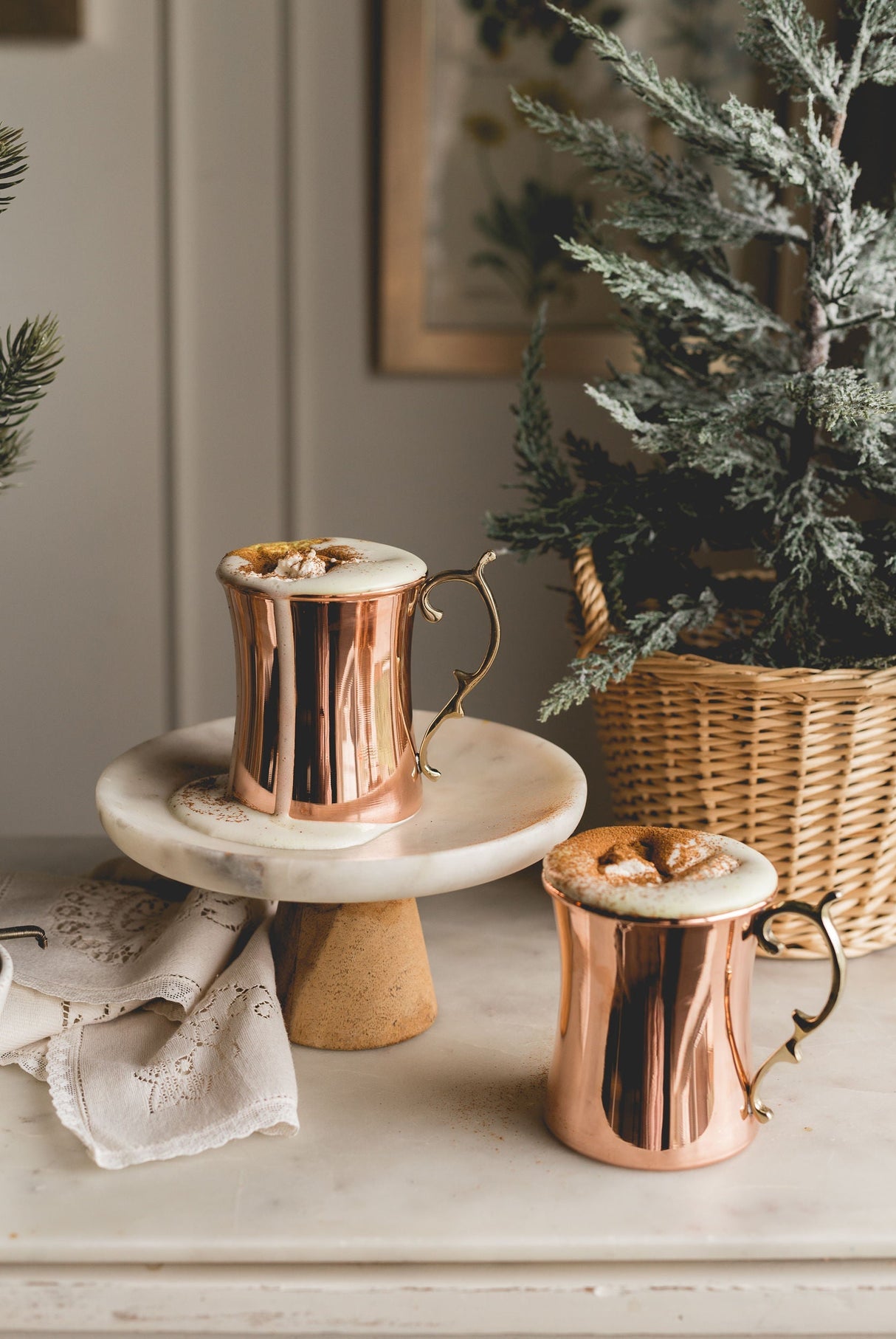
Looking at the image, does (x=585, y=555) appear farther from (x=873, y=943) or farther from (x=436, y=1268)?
(x=436, y=1268)

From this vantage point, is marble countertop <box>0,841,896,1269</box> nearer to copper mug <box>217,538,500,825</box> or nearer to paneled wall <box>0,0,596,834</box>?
copper mug <box>217,538,500,825</box>

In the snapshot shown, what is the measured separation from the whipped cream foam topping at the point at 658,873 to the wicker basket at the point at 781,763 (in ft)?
0.44

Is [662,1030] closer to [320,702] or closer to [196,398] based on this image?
[320,702]

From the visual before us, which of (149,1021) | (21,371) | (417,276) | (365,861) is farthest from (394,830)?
(417,276)

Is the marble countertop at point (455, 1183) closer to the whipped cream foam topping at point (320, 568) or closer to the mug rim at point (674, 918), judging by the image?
the mug rim at point (674, 918)

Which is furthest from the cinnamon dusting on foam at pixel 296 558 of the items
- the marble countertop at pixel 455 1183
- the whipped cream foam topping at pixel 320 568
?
the marble countertop at pixel 455 1183

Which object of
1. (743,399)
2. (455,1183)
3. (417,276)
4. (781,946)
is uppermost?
(417,276)

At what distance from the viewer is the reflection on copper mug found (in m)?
0.53

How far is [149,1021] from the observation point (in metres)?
0.67

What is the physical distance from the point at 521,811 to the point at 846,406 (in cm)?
30

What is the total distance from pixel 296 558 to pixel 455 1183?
1.10 feet

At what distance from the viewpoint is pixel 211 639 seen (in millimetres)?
1183

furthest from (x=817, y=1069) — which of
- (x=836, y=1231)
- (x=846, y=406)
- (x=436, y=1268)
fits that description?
(x=846, y=406)

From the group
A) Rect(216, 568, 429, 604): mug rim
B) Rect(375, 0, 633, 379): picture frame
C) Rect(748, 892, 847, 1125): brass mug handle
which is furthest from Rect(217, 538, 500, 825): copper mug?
Rect(375, 0, 633, 379): picture frame
